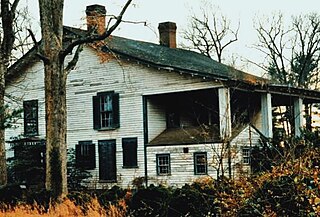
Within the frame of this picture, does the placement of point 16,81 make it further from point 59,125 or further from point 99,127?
point 59,125

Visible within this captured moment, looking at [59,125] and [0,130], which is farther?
[0,130]

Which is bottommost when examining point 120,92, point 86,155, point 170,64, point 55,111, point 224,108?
point 86,155

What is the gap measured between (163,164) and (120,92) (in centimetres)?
484

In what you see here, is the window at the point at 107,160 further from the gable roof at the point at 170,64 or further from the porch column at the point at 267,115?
the porch column at the point at 267,115

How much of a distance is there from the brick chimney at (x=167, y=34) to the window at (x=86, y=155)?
1203 centimetres

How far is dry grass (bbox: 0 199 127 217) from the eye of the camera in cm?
1616

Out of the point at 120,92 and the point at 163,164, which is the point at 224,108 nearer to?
the point at 163,164

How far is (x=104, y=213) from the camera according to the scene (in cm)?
1619

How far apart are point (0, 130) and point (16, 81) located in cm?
1339


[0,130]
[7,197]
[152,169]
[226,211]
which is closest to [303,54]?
[152,169]

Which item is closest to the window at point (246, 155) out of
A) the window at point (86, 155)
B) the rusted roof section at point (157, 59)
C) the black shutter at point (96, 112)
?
the rusted roof section at point (157, 59)

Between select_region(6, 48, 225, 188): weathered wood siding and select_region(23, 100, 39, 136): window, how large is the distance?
379 millimetres

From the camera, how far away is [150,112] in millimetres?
33875

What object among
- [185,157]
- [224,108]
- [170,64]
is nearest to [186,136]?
[185,157]
